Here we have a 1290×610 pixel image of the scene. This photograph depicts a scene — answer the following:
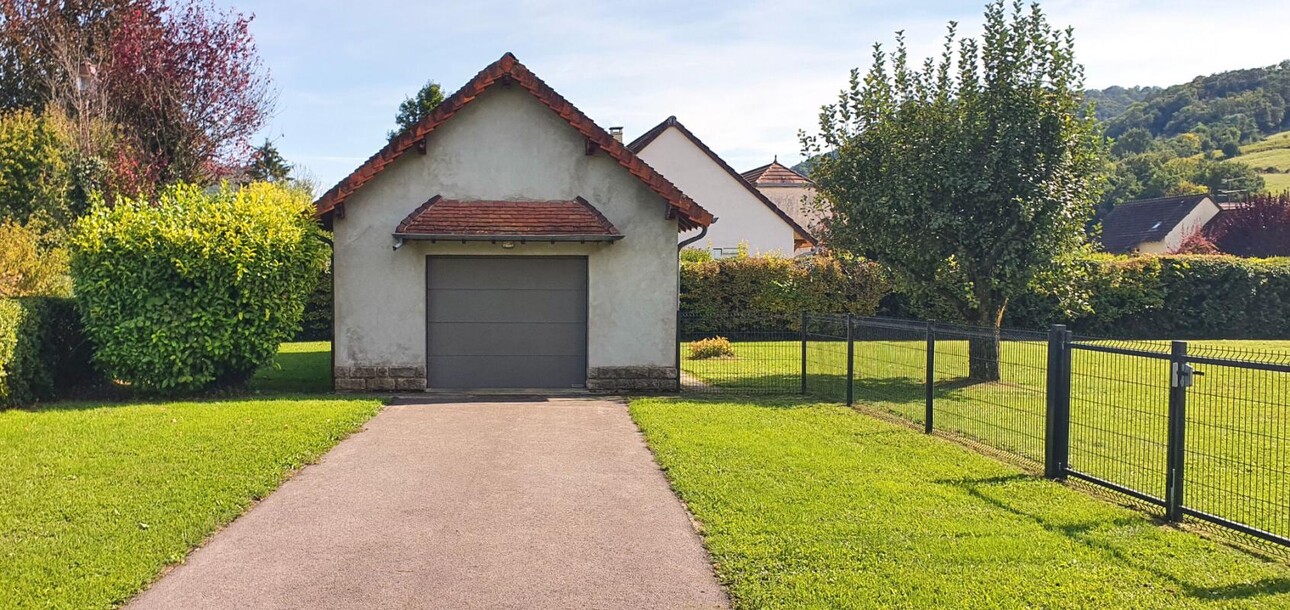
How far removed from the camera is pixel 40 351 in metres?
13.3

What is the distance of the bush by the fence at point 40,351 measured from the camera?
12430 mm

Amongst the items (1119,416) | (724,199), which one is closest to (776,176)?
(724,199)

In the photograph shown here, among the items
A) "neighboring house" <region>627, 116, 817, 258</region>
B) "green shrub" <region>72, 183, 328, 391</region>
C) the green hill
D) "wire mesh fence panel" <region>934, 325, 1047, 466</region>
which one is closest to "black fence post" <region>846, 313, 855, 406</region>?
"wire mesh fence panel" <region>934, 325, 1047, 466</region>

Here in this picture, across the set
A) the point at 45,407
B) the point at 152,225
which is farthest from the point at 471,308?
the point at 45,407

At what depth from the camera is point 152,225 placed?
13.8m

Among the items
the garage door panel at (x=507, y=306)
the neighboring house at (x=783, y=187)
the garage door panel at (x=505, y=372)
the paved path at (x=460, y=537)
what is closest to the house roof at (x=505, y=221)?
the garage door panel at (x=507, y=306)

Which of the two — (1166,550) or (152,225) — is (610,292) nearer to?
(152,225)

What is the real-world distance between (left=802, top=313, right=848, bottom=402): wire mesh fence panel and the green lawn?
14.4ft

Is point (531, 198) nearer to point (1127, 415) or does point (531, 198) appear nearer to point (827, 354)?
point (827, 354)

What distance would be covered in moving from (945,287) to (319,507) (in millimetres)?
12598

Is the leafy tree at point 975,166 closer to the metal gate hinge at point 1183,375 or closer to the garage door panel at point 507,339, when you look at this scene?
the garage door panel at point 507,339

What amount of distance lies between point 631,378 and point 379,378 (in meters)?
3.98

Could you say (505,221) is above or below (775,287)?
above

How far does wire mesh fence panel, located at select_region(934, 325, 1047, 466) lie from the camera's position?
9.60 m
